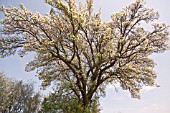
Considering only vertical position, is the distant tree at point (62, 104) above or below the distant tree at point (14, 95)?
below

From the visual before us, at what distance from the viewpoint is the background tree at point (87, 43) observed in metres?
21.6

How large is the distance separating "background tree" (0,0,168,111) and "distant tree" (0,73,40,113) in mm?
25028

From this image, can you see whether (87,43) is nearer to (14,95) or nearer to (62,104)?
(62,104)

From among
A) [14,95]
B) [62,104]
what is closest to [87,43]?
[62,104]

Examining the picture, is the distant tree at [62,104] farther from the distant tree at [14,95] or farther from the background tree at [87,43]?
the distant tree at [14,95]

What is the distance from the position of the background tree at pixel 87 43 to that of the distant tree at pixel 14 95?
2503cm

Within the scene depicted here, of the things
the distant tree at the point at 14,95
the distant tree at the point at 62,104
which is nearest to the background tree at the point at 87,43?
the distant tree at the point at 62,104

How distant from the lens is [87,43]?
25141 millimetres

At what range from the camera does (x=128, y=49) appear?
24.6m

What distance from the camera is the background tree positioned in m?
21.6

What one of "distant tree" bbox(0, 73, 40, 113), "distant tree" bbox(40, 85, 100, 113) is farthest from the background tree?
"distant tree" bbox(0, 73, 40, 113)

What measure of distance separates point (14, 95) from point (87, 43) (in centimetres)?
3034

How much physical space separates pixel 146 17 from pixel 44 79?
1413 cm

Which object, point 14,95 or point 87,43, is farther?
point 14,95
